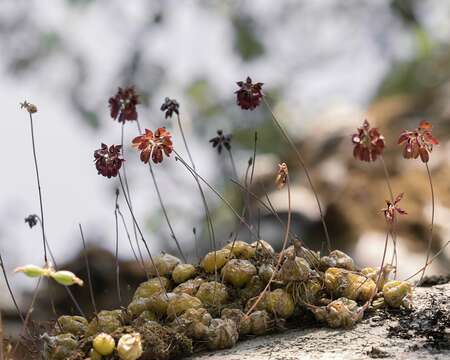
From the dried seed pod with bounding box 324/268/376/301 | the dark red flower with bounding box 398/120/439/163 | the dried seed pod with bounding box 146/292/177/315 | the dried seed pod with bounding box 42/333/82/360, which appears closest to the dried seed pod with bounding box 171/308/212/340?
the dried seed pod with bounding box 146/292/177/315

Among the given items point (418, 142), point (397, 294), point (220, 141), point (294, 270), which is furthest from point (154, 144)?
point (397, 294)

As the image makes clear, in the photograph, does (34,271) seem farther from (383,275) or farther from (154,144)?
(383,275)

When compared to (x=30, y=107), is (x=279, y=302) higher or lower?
lower

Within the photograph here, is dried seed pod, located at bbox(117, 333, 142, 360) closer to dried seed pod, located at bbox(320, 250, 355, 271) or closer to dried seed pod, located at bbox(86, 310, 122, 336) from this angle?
dried seed pod, located at bbox(86, 310, 122, 336)

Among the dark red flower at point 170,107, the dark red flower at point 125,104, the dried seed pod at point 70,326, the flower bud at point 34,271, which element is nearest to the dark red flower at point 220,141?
the dark red flower at point 170,107

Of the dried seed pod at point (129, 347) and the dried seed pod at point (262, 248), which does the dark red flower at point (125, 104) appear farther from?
the dried seed pod at point (129, 347)

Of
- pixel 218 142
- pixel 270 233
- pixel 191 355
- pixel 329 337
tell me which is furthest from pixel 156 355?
pixel 270 233

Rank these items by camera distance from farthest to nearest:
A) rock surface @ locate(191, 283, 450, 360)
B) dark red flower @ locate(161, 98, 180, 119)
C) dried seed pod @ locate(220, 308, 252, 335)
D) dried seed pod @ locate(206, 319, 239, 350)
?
dark red flower @ locate(161, 98, 180, 119) → dried seed pod @ locate(220, 308, 252, 335) → dried seed pod @ locate(206, 319, 239, 350) → rock surface @ locate(191, 283, 450, 360)
